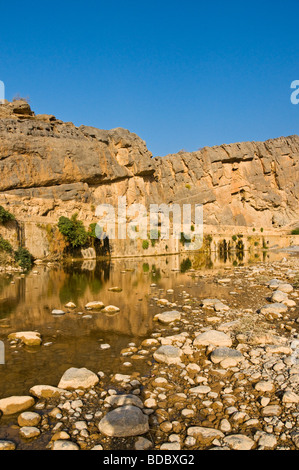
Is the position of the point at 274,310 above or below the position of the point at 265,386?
above

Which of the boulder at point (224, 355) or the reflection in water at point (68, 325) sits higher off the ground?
the boulder at point (224, 355)

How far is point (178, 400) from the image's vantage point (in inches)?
169

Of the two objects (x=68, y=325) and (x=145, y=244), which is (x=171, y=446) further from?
(x=145, y=244)

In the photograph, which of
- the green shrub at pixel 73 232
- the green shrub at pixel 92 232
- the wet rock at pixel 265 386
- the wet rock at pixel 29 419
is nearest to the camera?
the wet rock at pixel 29 419

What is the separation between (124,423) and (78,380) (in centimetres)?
134

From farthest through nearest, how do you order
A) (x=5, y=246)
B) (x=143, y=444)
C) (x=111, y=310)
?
(x=5, y=246) → (x=111, y=310) → (x=143, y=444)

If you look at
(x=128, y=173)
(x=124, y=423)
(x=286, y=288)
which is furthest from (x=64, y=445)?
(x=128, y=173)

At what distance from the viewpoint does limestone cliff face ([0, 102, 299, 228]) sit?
36.7 meters

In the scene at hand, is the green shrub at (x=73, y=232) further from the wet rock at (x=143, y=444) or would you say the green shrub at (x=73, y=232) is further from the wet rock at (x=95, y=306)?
the wet rock at (x=143, y=444)

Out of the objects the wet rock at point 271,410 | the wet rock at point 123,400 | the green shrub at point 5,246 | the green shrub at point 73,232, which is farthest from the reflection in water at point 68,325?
the green shrub at point 73,232

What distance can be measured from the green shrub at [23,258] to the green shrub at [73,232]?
4.27 m

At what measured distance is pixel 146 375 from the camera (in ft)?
16.8

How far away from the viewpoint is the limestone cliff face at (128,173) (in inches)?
1443
